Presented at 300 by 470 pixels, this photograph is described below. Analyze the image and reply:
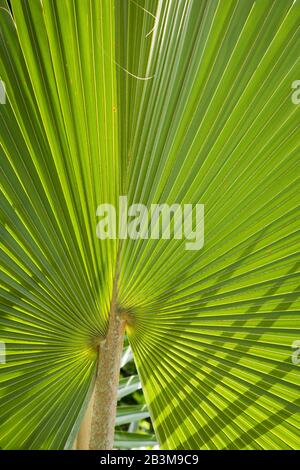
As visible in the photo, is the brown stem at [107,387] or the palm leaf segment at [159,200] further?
the brown stem at [107,387]

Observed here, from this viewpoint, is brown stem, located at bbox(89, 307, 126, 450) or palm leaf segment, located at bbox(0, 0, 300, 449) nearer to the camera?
palm leaf segment, located at bbox(0, 0, 300, 449)

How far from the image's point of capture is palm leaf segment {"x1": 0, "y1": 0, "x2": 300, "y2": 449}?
37.8 inches

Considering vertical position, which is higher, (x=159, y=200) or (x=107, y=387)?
(x=159, y=200)

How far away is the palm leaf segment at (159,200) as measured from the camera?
3.15 ft

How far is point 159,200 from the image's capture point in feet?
3.91

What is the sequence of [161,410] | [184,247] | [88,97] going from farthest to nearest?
[161,410]
[184,247]
[88,97]

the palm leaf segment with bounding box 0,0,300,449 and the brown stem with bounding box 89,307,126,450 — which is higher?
the palm leaf segment with bounding box 0,0,300,449

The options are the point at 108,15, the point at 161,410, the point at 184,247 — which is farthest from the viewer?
the point at 161,410

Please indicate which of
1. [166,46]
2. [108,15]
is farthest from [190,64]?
[108,15]

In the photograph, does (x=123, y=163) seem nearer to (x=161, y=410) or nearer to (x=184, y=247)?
(x=184, y=247)

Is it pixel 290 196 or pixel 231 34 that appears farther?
pixel 290 196

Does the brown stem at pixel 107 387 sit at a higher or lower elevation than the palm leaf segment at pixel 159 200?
lower

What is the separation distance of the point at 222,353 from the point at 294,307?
0.20 m
